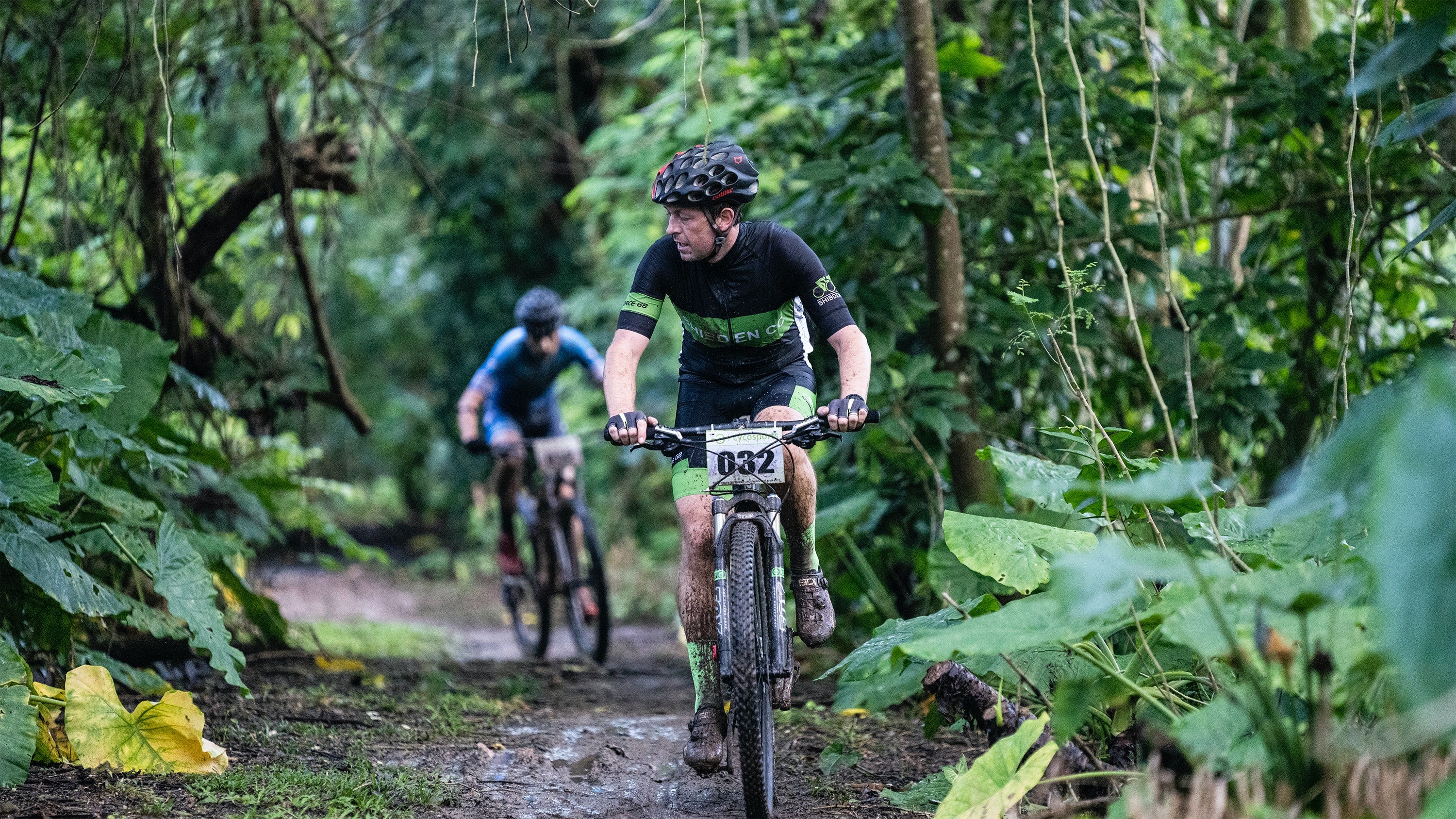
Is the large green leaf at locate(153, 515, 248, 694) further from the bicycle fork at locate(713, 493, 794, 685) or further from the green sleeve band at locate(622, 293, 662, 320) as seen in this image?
the green sleeve band at locate(622, 293, 662, 320)

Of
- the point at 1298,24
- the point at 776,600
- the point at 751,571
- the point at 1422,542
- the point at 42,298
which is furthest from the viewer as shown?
the point at 1298,24

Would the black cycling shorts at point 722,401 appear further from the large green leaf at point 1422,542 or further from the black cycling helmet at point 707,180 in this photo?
the large green leaf at point 1422,542

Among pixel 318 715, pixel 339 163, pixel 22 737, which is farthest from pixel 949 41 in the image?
pixel 22 737

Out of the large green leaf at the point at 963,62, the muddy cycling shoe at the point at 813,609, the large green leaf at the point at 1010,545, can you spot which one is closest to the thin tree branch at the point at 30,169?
the muddy cycling shoe at the point at 813,609

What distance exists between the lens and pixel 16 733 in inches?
111

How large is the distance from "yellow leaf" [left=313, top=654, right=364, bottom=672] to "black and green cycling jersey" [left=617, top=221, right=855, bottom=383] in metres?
2.62

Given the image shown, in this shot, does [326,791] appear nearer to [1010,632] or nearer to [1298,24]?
[1010,632]

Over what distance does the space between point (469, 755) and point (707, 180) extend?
201 cm

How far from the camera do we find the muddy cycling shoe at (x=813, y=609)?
11.5 ft

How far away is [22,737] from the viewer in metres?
2.81

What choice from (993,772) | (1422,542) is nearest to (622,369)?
(993,772)

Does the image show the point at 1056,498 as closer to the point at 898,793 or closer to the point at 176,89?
the point at 898,793

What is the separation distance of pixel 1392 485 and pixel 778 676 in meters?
1.94

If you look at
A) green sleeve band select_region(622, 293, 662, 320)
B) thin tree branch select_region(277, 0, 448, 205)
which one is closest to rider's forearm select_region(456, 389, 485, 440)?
thin tree branch select_region(277, 0, 448, 205)
